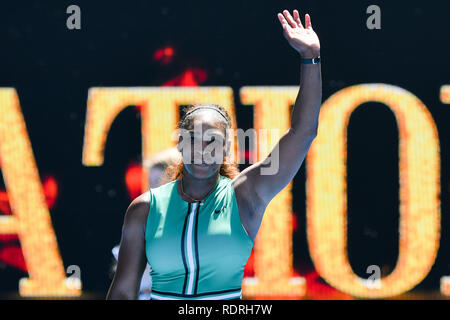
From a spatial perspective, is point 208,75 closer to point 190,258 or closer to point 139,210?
point 139,210

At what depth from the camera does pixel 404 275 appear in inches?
205

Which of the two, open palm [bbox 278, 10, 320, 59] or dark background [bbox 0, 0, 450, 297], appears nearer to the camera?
open palm [bbox 278, 10, 320, 59]

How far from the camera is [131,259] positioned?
2.18 meters

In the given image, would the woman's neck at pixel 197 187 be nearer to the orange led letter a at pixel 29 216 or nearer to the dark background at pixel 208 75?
the dark background at pixel 208 75

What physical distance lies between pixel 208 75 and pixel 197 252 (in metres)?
3.22

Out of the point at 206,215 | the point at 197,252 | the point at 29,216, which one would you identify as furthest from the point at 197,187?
the point at 29,216

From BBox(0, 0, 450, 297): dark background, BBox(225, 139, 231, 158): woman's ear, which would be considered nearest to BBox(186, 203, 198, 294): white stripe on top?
BBox(225, 139, 231, 158): woman's ear

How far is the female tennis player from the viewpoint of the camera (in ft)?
6.96

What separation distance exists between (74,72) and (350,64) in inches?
79.9

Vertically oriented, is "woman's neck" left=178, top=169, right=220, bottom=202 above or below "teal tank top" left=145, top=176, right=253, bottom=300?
above

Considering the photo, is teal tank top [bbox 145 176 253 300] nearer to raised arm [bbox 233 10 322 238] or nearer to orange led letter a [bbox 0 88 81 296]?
raised arm [bbox 233 10 322 238]
